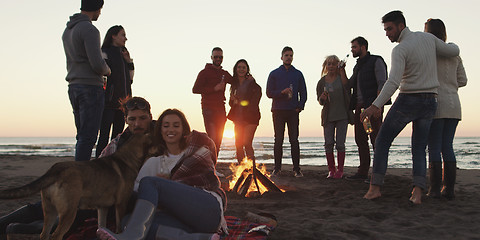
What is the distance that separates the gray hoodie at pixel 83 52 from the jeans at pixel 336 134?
184 inches

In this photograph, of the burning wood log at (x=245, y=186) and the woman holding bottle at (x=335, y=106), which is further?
the woman holding bottle at (x=335, y=106)

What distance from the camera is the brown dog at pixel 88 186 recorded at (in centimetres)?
261

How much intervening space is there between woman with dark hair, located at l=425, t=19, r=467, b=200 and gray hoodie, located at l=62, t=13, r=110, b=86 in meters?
4.34

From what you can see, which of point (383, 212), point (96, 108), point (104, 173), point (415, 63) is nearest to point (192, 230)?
point (104, 173)

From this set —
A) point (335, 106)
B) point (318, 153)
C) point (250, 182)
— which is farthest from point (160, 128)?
point (318, 153)

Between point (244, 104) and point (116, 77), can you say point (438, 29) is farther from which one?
point (116, 77)

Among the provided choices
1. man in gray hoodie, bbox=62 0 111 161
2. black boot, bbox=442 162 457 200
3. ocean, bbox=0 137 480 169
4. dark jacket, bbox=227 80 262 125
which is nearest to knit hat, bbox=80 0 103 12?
man in gray hoodie, bbox=62 0 111 161

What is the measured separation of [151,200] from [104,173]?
0.46 metres

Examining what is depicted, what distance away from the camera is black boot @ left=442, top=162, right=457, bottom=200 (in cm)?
515

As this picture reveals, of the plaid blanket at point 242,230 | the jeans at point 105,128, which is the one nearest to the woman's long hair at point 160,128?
the plaid blanket at point 242,230

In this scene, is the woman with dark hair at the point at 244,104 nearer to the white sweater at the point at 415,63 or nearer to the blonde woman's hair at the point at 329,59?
the blonde woman's hair at the point at 329,59

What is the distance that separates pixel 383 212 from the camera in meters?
4.64

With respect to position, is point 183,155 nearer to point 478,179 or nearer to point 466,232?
point 466,232

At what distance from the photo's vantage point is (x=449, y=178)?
5.18 m
